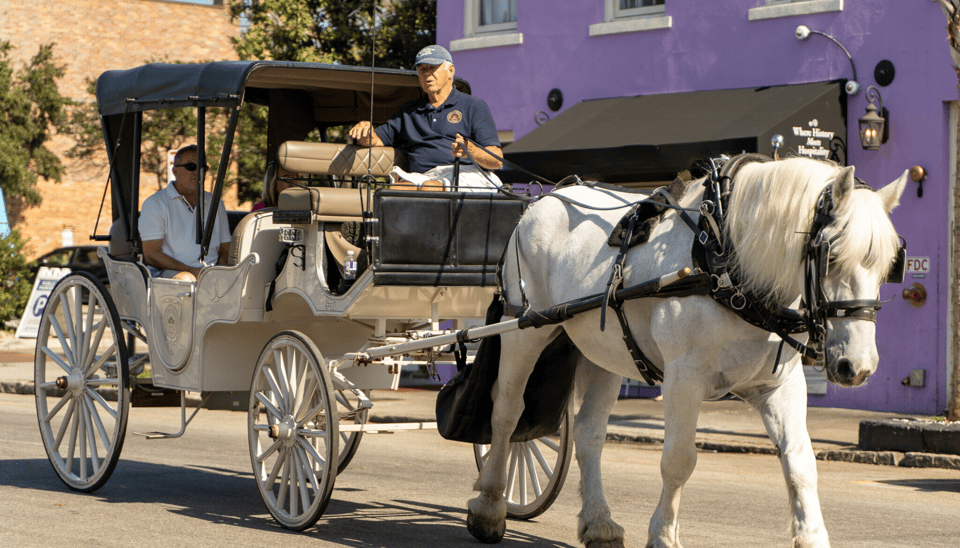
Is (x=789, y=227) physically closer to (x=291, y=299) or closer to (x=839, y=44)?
(x=291, y=299)

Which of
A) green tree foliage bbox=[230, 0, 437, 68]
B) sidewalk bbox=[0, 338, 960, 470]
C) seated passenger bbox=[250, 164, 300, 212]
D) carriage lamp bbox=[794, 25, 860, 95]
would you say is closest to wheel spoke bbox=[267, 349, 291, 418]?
seated passenger bbox=[250, 164, 300, 212]

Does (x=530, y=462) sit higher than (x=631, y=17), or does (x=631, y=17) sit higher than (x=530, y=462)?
(x=631, y=17)

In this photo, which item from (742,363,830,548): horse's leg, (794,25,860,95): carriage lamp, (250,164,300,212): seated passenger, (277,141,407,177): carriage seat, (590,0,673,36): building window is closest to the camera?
(742,363,830,548): horse's leg

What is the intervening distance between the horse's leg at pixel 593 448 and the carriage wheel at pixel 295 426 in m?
1.31

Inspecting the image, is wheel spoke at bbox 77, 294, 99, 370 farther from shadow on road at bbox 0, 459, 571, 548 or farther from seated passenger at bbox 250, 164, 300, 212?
seated passenger at bbox 250, 164, 300, 212

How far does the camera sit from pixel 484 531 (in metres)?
6.27

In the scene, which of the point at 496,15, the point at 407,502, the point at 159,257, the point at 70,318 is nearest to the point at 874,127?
the point at 496,15

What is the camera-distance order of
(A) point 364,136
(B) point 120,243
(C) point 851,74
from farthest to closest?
(C) point 851,74, (B) point 120,243, (A) point 364,136

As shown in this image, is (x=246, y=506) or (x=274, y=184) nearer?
(x=246, y=506)

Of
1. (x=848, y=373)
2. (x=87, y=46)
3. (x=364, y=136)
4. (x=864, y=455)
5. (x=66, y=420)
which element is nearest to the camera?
(x=848, y=373)

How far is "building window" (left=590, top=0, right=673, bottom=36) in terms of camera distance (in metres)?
15.5

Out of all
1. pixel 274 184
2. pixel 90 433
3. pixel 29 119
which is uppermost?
pixel 29 119

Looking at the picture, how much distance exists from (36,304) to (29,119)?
39.2 feet

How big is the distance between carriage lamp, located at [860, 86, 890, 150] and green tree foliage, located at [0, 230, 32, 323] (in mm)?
17271
